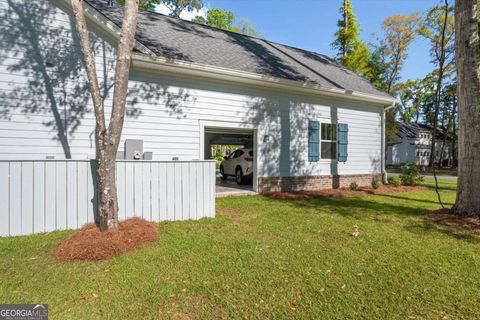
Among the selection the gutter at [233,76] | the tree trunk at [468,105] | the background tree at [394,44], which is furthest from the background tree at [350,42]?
the tree trunk at [468,105]

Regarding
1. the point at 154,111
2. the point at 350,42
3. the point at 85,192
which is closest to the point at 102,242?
the point at 85,192

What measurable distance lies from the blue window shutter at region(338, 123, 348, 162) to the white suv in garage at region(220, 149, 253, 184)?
3325mm

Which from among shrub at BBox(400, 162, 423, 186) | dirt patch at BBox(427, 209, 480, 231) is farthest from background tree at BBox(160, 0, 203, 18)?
dirt patch at BBox(427, 209, 480, 231)

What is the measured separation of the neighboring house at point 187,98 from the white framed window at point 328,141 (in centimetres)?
4

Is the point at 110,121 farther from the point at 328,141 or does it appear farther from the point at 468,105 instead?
the point at 328,141

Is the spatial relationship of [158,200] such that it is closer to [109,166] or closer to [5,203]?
[109,166]

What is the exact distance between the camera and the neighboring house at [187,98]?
616 cm

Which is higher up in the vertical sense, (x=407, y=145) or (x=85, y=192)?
(x=407, y=145)

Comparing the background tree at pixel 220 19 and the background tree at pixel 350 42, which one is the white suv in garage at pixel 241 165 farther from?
the background tree at pixel 220 19

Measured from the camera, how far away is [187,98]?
777 cm

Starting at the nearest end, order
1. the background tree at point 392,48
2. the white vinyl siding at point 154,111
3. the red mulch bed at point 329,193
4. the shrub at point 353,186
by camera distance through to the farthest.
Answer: the white vinyl siding at point 154,111 → the red mulch bed at point 329,193 → the shrub at point 353,186 → the background tree at point 392,48

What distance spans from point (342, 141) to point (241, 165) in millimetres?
3989

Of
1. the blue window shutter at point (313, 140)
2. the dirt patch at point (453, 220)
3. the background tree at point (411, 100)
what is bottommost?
the dirt patch at point (453, 220)

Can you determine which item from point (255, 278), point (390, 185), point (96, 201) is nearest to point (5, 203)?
point (96, 201)
